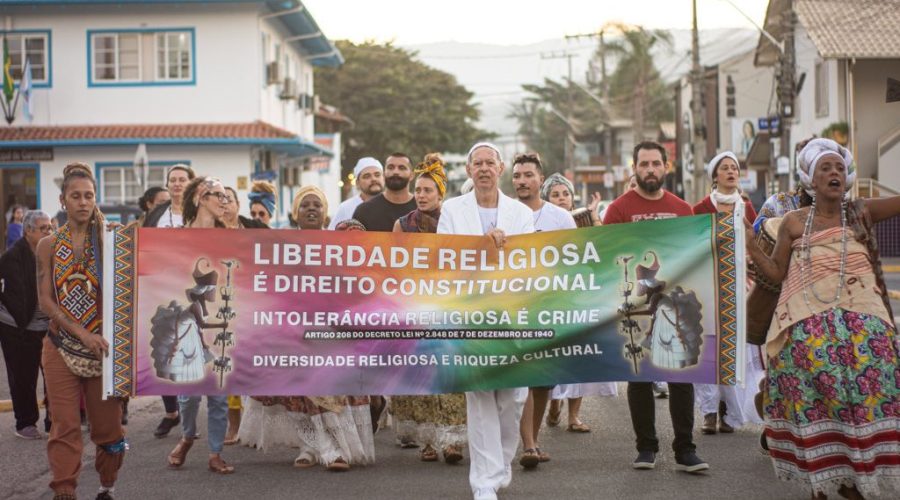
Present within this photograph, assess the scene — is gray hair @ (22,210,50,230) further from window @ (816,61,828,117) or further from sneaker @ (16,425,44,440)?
window @ (816,61,828,117)

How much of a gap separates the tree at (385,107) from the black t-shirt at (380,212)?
52628 millimetres

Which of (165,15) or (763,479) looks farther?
(165,15)

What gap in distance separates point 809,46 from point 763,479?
30556 millimetres

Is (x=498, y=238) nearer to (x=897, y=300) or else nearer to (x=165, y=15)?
(x=897, y=300)

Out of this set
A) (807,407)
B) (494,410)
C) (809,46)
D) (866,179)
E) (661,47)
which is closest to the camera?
(807,407)

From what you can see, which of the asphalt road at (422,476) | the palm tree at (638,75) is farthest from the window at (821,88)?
the asphalt road at (422,476)

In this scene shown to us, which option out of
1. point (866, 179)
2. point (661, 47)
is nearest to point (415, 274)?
point (866, 179)

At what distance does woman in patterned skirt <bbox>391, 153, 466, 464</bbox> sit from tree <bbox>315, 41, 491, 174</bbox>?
177 feet

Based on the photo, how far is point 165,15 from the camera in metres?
32.2

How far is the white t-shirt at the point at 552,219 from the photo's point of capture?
9094 millimetres

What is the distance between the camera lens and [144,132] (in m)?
31.7

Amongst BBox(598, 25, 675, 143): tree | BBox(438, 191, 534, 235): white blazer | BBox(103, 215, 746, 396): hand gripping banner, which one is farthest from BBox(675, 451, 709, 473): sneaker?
BBox(598, 25, 675, 143): tree

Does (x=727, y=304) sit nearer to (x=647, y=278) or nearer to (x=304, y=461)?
(x=647, y=278)

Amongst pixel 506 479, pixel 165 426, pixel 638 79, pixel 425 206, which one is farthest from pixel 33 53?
pixel 638 79
